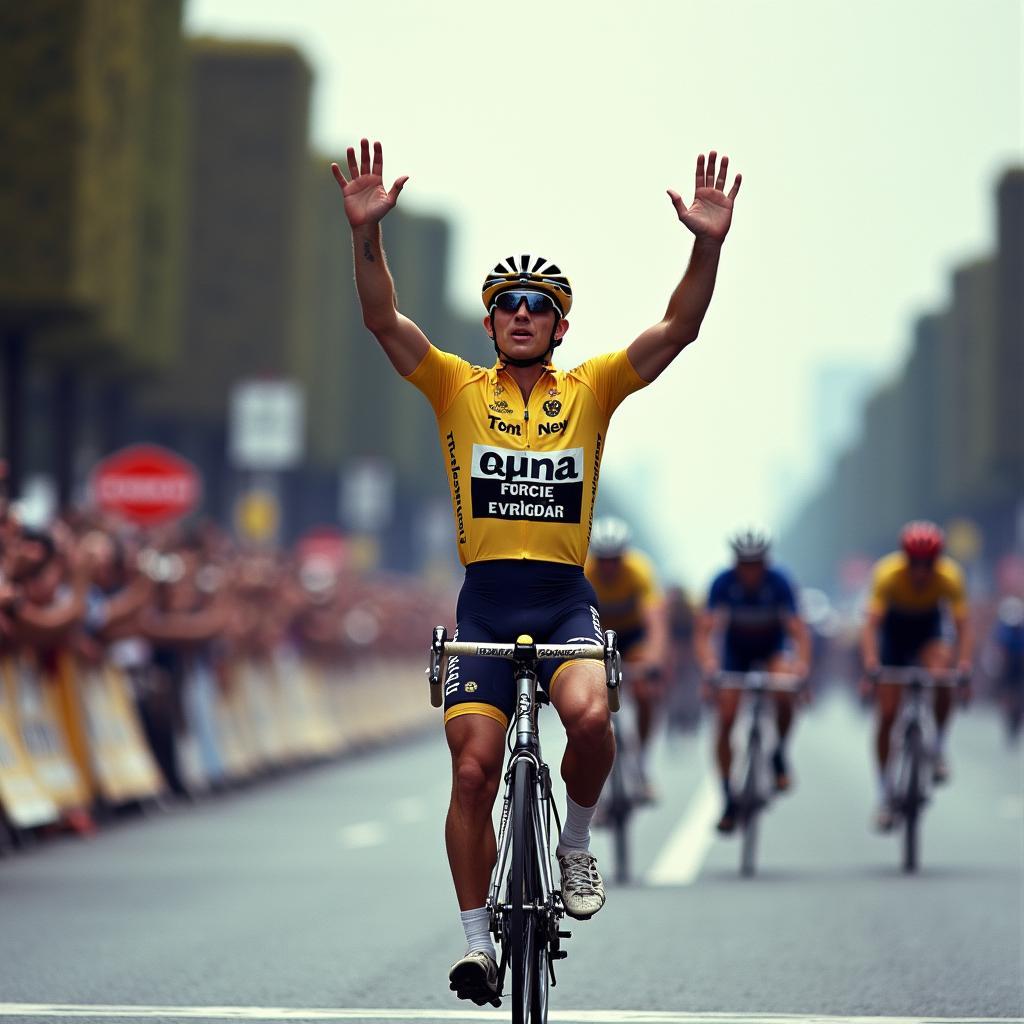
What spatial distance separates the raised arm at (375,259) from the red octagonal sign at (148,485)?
1978 centimetres

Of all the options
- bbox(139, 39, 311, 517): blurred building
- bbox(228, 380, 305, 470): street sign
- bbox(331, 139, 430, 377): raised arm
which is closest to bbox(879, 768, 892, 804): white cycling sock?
bbox(331, 139, 430, 377): raised arm

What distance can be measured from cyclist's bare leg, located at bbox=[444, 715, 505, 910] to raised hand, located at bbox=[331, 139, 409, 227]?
4.99 feet

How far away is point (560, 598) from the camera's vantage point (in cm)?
802

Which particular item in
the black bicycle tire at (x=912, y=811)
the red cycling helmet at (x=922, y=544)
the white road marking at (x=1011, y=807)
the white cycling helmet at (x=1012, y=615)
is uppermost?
the red cycling helmet at (x=922, y=544)

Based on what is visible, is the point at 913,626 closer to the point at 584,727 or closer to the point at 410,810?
the point at 410,810

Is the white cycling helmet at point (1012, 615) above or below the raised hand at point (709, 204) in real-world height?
below

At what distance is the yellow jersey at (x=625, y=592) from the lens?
A: 51.0 ft

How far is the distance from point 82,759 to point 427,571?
61392 mm

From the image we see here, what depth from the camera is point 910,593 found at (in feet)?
51.2

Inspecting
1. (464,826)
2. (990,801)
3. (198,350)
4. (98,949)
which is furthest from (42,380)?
(464,826)

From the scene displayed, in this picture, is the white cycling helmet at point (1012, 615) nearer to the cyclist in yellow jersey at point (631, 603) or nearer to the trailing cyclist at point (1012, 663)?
the trailing cyclist at point (1012, 663)

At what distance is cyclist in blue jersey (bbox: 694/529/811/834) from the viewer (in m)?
15.5

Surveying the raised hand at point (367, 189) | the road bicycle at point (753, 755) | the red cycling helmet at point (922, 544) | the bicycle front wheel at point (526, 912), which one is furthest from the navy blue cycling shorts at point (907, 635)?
the bicycle front wheel at point (526, 912)

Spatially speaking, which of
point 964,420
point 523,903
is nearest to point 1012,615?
point 523,903
